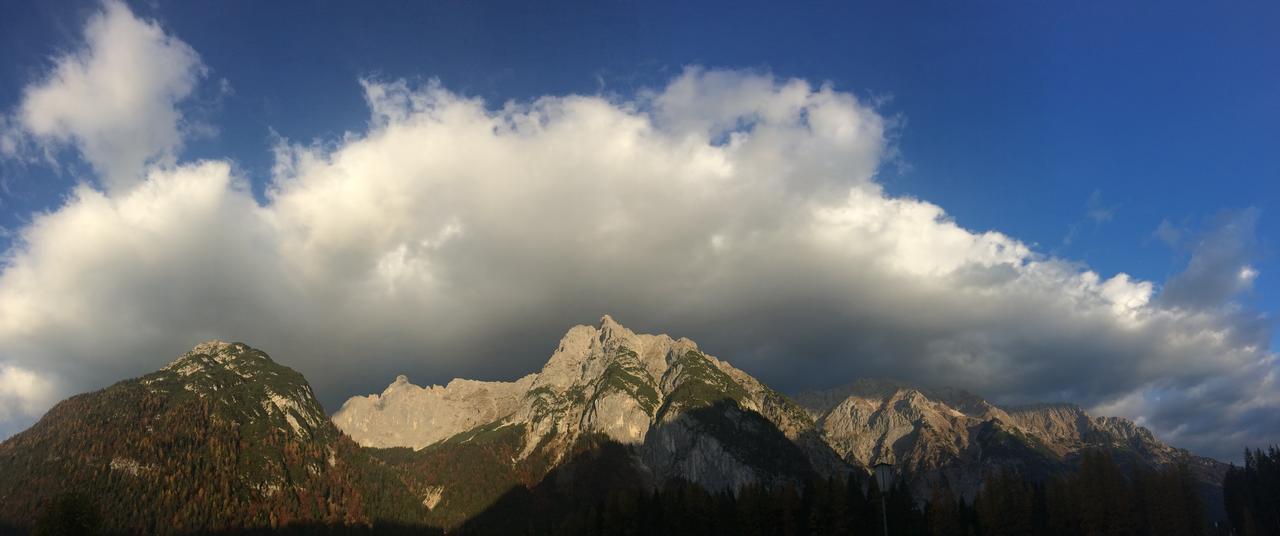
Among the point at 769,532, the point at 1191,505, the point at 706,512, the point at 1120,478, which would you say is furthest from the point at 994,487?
the point at 706,512

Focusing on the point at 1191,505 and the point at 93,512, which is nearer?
the point at 93,512

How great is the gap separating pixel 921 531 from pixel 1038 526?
3619cm

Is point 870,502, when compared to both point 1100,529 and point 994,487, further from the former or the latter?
point 1100,529

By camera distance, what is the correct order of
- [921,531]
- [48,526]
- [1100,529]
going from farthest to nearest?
[921,531] < [1100,529] < [48,526]

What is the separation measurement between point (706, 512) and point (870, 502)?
43753 mm

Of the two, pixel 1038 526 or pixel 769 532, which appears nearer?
pixel 769 532

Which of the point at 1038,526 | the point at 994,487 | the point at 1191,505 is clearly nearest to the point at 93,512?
the point at 994,487

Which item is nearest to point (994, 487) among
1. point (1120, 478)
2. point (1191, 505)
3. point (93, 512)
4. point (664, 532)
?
point (1120, 478)

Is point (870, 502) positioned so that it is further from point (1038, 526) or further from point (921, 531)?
point (1038, 526)

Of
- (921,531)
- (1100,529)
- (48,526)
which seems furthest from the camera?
(921,531)

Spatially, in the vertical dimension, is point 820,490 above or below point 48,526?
above

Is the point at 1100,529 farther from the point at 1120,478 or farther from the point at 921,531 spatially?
the point at 921,531

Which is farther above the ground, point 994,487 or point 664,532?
point 994,487

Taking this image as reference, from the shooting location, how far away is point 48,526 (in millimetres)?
110500
